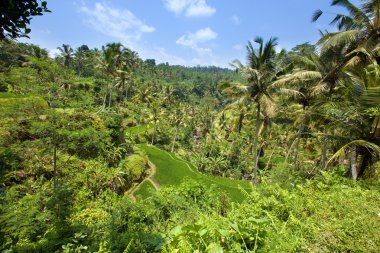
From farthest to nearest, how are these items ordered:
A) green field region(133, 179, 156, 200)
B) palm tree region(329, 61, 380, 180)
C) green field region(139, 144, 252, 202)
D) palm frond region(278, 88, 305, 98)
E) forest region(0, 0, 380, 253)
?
green field region(139, 144, 252, 202), green field region(133, 179, 156, 200), palm frond region(278, 88, 305, 98), palm tree region(329, 61, 380, 180), forest region(0, 0, 380, 253)

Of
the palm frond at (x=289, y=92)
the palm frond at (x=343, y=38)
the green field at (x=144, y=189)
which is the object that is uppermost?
the palm frond at (x=343, y=38)

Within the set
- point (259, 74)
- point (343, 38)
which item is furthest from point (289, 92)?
point (343, 38)

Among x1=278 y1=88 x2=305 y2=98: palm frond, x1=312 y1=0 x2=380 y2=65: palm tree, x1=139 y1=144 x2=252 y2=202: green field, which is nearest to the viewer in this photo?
x1=312 y1=0 x2=380 y2=65: palm tree

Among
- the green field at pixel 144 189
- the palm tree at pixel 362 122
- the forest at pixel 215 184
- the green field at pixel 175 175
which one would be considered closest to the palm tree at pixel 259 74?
the forest at pixel 215 184

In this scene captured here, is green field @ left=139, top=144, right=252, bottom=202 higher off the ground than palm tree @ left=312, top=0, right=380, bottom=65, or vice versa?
palm tree @ left=312, top=0, right=380, bottom=65

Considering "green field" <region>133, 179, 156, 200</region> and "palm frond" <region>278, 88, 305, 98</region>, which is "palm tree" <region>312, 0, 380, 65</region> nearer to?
"palm frond" <region>278, 88, 305, 98</region>

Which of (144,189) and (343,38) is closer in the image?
(343,38)

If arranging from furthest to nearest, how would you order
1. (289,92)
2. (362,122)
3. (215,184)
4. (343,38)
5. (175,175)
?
(175,175) < (289,92) < (215,184) < (343,38) < (362,122)

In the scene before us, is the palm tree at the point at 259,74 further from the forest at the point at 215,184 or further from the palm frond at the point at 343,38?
the palm frond at the point at 343,38

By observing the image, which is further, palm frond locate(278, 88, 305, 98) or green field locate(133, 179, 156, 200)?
green field locate(133, 179, 156, 200)

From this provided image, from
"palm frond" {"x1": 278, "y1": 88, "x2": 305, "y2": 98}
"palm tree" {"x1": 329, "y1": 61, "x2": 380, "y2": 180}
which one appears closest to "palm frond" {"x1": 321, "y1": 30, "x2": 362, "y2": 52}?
"palm tree" {"x1": 329, "y1": 61, "x2": 380, "y2": 180}

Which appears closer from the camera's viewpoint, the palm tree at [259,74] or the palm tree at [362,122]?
the palm tree at [362,122]

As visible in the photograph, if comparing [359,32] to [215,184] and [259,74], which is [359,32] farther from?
[215,184]

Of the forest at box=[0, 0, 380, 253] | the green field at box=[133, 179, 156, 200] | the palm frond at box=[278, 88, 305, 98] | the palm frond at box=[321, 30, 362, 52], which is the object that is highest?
the palm frond at box=[321, 30, 362, 52]
